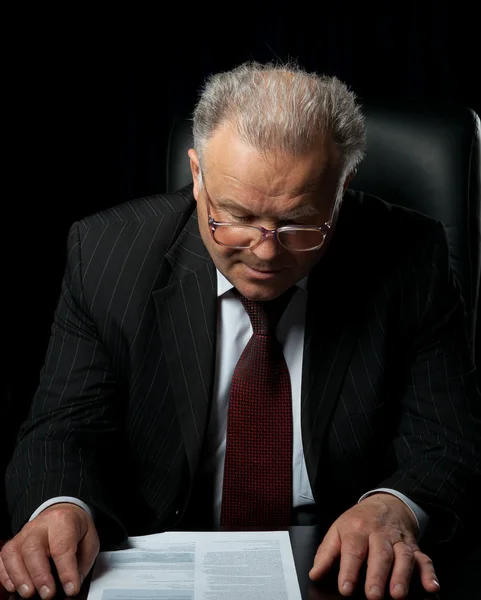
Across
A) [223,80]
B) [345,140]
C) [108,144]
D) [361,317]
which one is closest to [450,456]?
[361,317]

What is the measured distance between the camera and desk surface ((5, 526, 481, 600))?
3.59 ft

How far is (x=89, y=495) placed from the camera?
1.28 meters

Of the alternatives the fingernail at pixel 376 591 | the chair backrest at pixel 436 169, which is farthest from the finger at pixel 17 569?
the chair backrest at pixel 436 169

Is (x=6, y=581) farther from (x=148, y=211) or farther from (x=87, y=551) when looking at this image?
(x=148, y=211)

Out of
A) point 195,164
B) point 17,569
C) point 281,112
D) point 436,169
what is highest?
point 281,112

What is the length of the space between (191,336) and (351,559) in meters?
0.50

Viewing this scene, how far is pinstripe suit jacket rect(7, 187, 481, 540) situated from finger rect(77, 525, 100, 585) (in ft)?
0.87

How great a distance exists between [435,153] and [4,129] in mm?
1026

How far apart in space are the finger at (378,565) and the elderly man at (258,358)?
14 cm

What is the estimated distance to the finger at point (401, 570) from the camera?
1103mm

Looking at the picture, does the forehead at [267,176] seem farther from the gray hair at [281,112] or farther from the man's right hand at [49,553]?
the man's right hand at [49,553]

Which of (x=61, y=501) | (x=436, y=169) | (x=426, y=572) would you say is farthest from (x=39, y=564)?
(x=436, y=169)

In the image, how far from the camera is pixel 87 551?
114cm

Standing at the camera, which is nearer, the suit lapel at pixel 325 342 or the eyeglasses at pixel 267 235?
the eyeglasses at pixel 267 235
